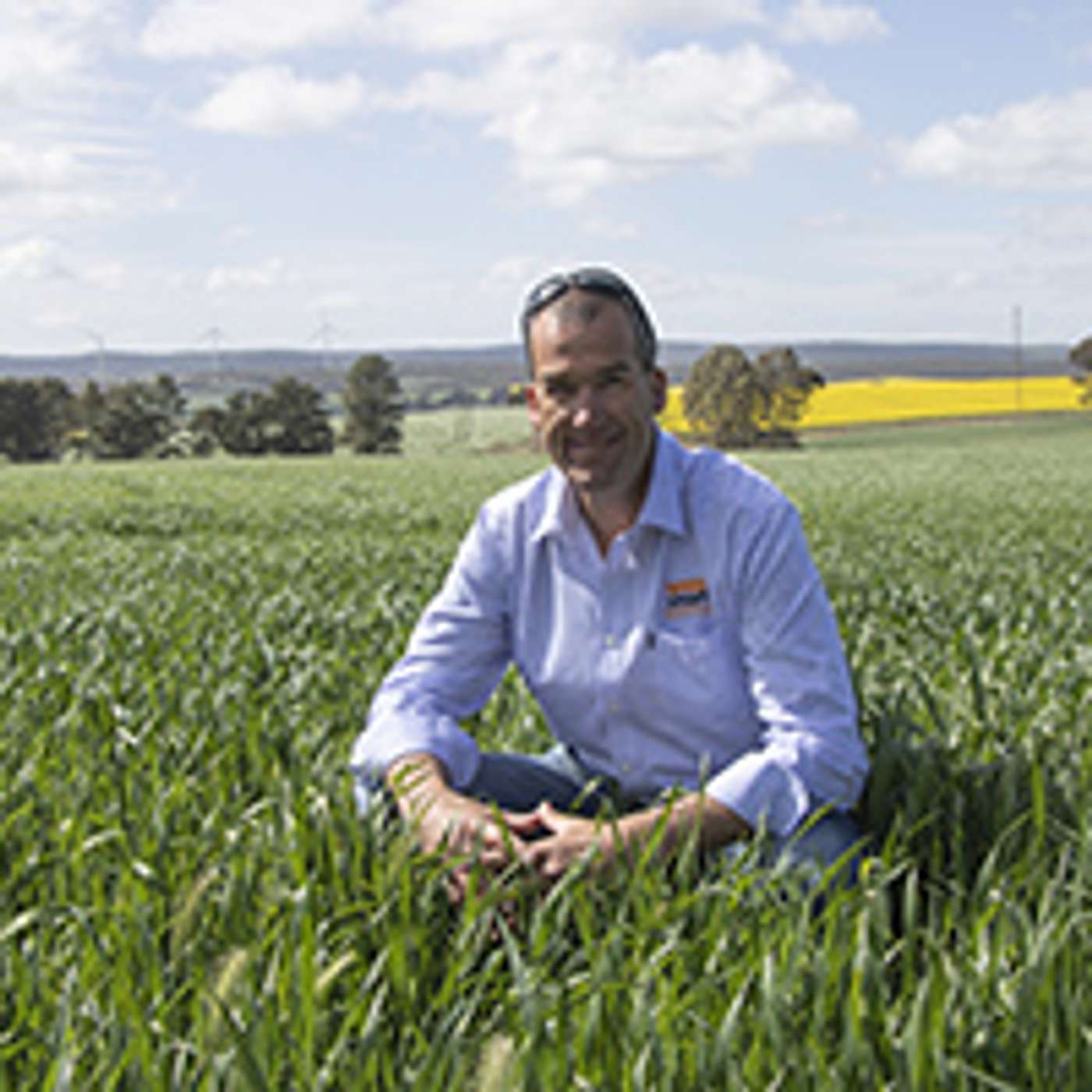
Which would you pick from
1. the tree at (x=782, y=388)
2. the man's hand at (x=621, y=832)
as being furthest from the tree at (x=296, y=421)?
the man's hand at (x=621, y=832)

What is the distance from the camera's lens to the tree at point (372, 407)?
112 m

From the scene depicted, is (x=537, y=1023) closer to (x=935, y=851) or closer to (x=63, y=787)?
(x=935, y=851)

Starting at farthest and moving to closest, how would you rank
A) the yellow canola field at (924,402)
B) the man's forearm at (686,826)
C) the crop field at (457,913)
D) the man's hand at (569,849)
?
1. the yellow canola field at (924,402)
2. the man's forearm at (686,826)
3. the man's hand at (569,849)
4. the crop field at (457,913)

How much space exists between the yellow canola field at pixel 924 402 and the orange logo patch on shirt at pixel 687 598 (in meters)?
86.8

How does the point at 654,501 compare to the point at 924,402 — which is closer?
the point at 654,501

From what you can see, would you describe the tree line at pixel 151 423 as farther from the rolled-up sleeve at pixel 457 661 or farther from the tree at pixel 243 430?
the rolled-up sleeve at pixel 457 661

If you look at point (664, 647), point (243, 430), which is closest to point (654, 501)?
point (664, 647)

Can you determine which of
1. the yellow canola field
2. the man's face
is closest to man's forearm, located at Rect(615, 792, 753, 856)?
the man's face

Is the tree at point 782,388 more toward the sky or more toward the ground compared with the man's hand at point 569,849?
more toward the sky

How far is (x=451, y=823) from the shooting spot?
10.5 feet

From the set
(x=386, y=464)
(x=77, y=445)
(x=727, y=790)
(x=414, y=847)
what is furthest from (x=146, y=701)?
(x=77, y=445)

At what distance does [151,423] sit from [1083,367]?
68574 mm

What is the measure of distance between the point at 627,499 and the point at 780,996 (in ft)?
5.51

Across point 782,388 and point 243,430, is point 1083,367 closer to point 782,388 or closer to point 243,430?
point 782,388
